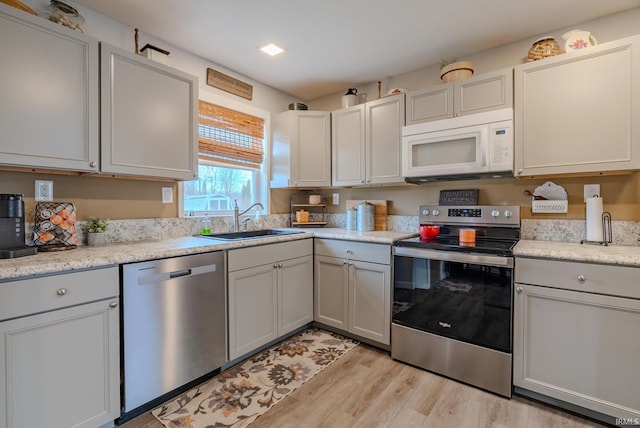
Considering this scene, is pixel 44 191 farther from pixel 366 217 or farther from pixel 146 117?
pixel 366 217

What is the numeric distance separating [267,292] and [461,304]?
1.35 metres

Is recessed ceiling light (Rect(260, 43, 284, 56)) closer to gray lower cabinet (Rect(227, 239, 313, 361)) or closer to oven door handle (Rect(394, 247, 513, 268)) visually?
gray lower cabinet (Rect(227, 239, 313, 361))

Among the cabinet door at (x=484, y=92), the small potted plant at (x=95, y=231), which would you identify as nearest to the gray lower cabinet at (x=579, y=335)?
the cabinet door at (x=484, y=92)

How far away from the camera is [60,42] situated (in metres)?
1.57

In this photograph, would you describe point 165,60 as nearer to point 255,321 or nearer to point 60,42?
point 60,42

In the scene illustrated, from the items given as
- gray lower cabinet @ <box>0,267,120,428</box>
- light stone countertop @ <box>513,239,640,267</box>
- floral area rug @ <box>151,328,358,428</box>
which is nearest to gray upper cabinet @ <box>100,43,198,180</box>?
gray lower cabinet @ <box>0,267,120,428</box>

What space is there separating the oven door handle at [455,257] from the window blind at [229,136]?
67.1 inches

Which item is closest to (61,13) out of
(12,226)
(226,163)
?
(12,226)

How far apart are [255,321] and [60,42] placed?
1998mm

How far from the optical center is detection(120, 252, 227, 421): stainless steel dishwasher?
1536mm

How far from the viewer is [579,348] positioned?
1.60m

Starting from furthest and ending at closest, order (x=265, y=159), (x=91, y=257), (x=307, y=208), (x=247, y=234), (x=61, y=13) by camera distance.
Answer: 1. (x=307, y=208)
2. (x=265, y=159)
3. (x=247, y=234)
4. (x=61, y=13)
5. (x=91, y=257)

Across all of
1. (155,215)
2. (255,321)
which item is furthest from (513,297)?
(155,215)

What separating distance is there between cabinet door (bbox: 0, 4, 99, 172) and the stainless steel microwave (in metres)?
2.16
